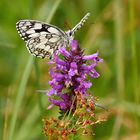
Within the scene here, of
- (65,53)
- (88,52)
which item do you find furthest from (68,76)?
(88,52)

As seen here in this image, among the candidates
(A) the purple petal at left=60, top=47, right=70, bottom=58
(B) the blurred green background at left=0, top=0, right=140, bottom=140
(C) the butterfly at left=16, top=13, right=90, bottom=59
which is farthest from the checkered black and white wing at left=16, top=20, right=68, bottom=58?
(B) the blurred green background at left=0, top=0, right=140, bottom=140

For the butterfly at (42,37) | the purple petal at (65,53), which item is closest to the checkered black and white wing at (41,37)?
the butterfly at (42,37)

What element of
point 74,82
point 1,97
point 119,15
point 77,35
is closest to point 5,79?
point 1,97

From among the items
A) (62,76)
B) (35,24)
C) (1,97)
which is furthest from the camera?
(1,97)

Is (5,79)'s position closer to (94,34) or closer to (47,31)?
(94,34)

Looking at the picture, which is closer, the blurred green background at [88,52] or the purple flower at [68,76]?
the purple flower at [68,76]

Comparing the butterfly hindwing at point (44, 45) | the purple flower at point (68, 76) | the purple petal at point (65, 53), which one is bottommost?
the purple flower at point (68, 76)

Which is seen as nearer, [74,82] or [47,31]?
[74,82]

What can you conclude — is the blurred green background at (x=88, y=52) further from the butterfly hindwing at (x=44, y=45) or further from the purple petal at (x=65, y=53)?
the purple petal at (x=65, y=53)
